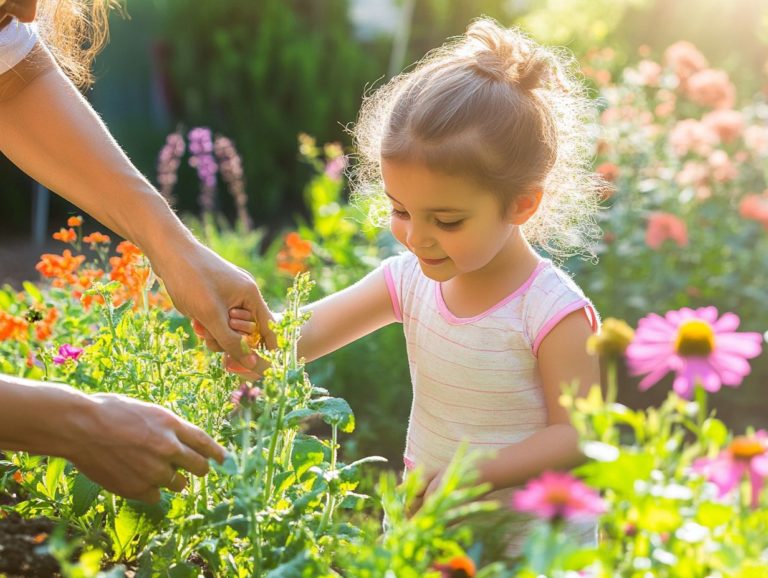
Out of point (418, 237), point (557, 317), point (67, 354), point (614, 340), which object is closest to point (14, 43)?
point (67, 354)

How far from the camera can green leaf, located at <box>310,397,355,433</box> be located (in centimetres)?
167

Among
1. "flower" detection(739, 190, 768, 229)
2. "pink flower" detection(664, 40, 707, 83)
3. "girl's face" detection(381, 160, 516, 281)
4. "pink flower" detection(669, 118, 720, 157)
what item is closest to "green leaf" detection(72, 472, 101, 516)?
"girl's face" detection(381, 160, 516, 281)

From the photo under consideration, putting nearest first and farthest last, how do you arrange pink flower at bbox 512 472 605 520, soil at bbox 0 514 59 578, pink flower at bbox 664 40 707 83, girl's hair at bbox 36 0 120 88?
pink flower at bbox 512 472 605 520, soil at bbox 0 514 59 578, girl's hair at bbox 36 0 120 88, pink flower at bbox 664 40 707 83

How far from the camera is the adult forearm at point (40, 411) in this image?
1387mm

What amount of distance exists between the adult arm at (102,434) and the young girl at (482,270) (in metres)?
0.45

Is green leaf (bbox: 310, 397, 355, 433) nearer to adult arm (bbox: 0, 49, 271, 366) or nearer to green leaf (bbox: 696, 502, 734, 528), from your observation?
adult arm (bbox: 0, 49, 271, 366)

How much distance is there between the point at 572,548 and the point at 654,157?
4.05 meters

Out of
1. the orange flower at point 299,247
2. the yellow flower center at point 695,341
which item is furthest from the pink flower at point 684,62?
the yellow flower center at point 695,341

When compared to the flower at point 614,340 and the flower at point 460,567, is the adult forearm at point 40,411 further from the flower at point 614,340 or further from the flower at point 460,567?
the flower at point 614,340

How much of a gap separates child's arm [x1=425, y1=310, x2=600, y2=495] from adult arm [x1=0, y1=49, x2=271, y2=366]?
505mm

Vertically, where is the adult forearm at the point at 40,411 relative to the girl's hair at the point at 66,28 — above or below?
below

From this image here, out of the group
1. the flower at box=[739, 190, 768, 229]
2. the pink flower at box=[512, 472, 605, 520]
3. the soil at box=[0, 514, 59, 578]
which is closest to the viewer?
the pink flower at box=[512, 472, 605, 520]

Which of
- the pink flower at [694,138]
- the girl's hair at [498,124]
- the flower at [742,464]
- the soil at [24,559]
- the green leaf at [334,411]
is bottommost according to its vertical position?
the flower at [742,464]

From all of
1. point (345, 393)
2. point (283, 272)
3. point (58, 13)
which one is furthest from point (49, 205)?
point (58, 13)
